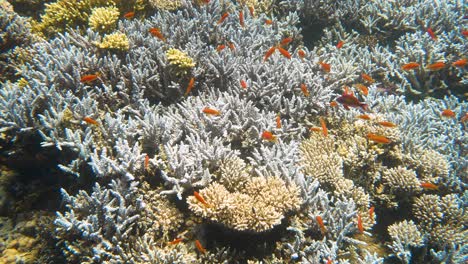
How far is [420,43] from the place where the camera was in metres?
6.41

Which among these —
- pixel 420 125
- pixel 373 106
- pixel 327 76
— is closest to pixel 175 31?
pixel 327 76

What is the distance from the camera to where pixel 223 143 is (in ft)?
13.8

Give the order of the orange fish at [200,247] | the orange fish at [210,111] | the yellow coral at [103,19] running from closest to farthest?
the orange fish at [200,247] → the orange fish at [210,111] → the yellow coral at [103,19]

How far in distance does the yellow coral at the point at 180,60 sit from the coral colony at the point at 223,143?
0.02m

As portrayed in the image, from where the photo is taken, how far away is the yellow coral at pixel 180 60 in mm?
4547

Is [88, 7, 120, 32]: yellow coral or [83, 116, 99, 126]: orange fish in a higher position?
[88, 7, 120, 32]: yellow coral

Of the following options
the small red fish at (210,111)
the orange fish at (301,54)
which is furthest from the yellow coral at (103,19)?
the orange fish at (301,54)

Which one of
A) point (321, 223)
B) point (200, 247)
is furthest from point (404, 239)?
point (200, 247)

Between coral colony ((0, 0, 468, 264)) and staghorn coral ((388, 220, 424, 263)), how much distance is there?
2 cm

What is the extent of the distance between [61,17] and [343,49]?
574 centimetres

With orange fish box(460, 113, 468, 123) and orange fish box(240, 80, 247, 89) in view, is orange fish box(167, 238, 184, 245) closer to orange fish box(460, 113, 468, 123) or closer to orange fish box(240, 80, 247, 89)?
orange fish box(240, 80, 247, 89)

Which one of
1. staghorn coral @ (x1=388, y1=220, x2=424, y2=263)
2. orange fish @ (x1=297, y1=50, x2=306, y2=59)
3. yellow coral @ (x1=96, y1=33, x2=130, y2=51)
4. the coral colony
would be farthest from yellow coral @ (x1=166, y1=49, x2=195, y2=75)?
staghorn coral @ (x1=388, y1=220, x2=424, y2=263)

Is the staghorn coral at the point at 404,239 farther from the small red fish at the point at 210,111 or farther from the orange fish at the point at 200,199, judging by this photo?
the small red fish at the point at 210,111

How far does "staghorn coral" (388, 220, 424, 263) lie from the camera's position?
3652 mm
